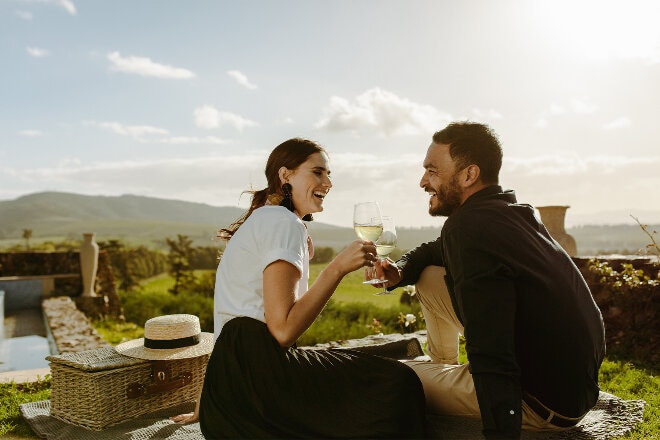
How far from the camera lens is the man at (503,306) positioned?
7.32 feet

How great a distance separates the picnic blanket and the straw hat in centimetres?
43

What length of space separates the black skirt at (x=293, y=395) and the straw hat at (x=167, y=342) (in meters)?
1.32

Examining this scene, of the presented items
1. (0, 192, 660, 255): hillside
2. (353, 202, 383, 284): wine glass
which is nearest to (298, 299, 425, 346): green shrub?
(353, 202, 383, 284): wine glass

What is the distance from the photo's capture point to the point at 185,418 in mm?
3527

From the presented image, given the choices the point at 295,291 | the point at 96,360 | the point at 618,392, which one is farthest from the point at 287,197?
the point at 618,392

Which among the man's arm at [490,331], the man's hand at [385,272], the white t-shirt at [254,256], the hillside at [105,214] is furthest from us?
the hillside at [105,214]

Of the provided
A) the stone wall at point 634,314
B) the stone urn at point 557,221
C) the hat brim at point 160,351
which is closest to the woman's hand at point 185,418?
the hat brim at point 160,351

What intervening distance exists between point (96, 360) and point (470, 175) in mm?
2704

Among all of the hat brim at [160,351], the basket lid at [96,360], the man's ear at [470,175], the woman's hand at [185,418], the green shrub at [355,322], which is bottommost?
the green shrub at [355,322]

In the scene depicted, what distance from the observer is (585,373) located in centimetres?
256

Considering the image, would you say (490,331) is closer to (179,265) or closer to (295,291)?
(295,291)

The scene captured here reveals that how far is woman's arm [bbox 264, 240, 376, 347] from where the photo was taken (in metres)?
2.24

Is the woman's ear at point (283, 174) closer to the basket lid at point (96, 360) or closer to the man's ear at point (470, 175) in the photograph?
the man's ear at point (470, 175)

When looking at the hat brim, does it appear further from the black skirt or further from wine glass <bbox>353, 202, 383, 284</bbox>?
wine glass <bbox>353, 202, 383, 284</bbox>
